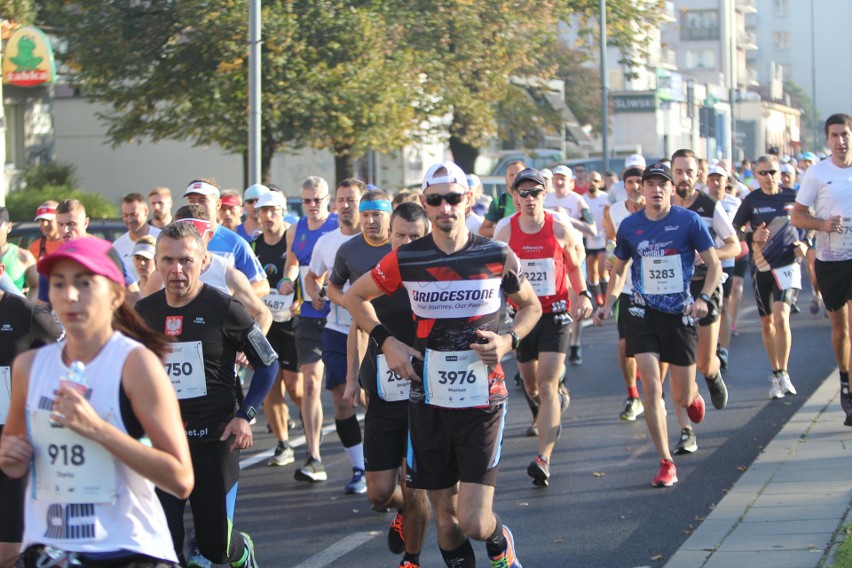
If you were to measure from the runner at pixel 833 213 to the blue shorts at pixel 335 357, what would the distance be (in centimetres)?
338

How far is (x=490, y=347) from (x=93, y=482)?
8.17ft

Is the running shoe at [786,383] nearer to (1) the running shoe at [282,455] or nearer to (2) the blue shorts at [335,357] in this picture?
(1) the running shoe at [282,455]

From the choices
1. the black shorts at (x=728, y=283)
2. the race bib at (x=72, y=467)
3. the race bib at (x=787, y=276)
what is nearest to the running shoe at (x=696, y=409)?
the race bib at (x=787, y=276)

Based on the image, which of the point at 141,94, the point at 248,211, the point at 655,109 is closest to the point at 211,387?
the point at 248,211

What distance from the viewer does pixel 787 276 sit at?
12680 mm

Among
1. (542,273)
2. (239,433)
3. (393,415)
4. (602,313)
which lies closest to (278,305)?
(542,273)

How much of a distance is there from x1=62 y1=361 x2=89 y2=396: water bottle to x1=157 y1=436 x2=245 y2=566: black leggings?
94.0 inches

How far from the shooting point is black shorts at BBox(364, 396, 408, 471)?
6988 mm

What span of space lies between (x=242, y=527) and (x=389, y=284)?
8.28ft

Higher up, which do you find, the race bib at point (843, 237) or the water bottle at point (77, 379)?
the race bib at point (843, 237)

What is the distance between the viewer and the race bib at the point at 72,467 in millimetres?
3785

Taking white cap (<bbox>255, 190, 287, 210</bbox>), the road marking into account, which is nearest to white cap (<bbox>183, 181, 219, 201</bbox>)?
white cap (<bbox>255, 190, 287, 210</bbox>)

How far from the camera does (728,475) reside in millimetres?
9070

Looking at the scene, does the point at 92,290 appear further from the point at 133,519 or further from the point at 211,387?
the point at 211,387
